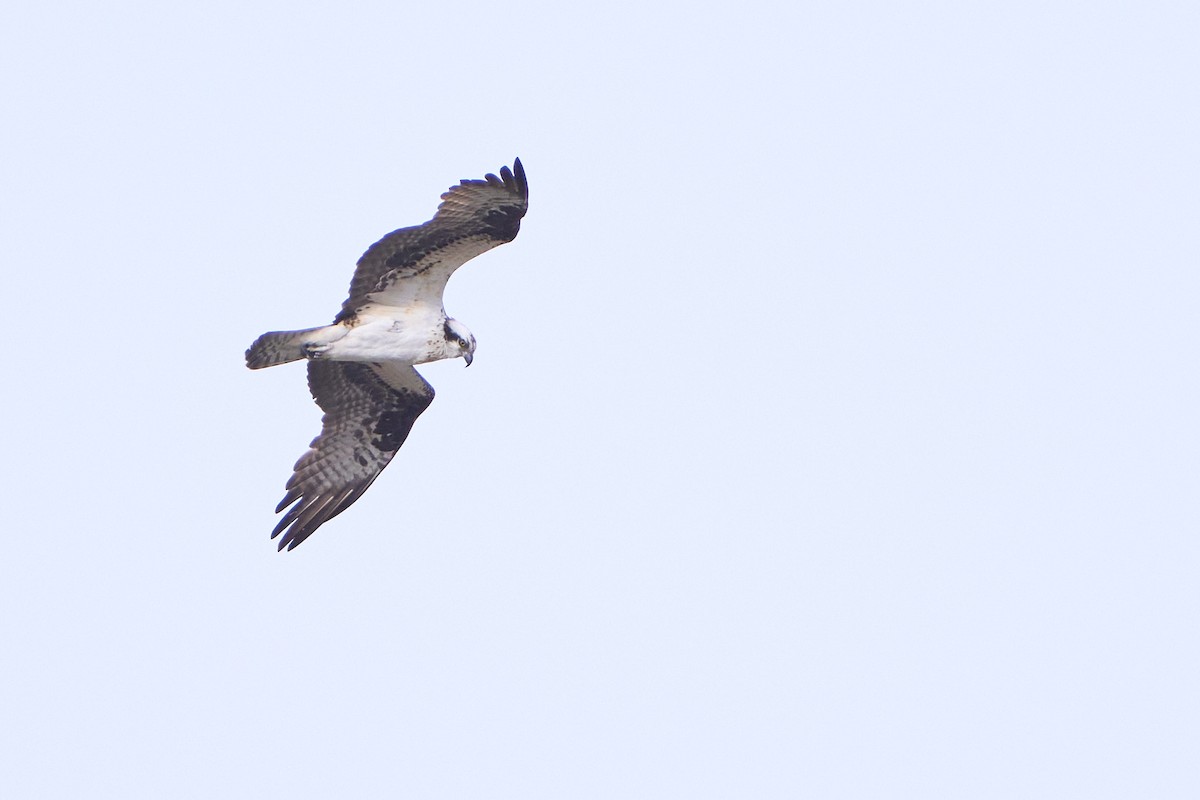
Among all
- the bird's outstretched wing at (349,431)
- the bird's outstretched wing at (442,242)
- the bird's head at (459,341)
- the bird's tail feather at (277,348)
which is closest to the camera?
the bird's outstretched wing at (442,242)

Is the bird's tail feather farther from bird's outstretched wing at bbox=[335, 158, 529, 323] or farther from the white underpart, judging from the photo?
bird's outstretched wing at bbox=[335, 158, 529, 323]

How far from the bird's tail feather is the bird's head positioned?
1.10m

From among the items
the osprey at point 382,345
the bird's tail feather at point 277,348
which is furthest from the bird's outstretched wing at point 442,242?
the bird's tail feather at point 277,348

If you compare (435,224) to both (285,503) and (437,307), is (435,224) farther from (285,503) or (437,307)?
(285,503)

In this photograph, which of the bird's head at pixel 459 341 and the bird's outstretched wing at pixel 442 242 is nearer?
the bird's outstretched wing at pixel 442 242

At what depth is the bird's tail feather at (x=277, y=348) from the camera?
Result: 1325cm

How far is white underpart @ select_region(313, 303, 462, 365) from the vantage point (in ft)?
44.7

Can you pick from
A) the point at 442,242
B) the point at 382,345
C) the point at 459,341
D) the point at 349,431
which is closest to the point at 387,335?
the point at 382,345

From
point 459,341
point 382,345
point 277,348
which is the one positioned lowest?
point 277,348

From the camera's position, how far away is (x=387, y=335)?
1367 cm

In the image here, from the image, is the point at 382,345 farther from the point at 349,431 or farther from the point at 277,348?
the point at 349,431

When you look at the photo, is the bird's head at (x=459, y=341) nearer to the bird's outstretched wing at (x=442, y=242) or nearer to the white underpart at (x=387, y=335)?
the white underpart at (x=387, y=335)

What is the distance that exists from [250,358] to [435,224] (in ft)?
5.99

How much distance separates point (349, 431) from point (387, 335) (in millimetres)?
1441
